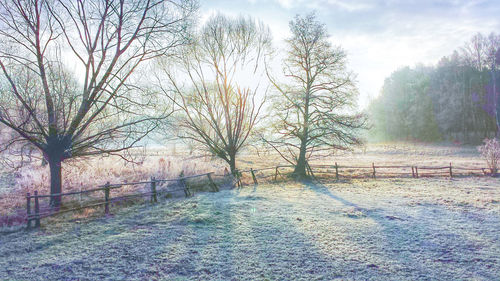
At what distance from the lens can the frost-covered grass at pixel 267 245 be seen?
4.36m

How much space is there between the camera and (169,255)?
16.5 ft

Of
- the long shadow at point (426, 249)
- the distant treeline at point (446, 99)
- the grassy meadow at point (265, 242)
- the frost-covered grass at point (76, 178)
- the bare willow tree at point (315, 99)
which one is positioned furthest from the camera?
the distant treeline at point (446, 99)

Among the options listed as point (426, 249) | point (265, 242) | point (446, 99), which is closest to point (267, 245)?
point (265, 242)

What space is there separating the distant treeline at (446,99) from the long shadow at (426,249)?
25.3 meters

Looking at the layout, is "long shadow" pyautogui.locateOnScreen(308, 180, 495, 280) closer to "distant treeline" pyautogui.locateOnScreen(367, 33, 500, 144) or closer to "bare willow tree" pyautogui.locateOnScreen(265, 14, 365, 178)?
"bare willow tree" pyautogui.locateOnScreen(265, 14, 365, 178)

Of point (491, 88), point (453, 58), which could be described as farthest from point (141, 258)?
point (453, 58)

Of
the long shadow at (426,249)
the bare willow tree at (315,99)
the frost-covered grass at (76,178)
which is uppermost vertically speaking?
the bare willow tree at (315,99)

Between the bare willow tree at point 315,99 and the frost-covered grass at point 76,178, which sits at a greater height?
the bare willow tree at point 315,99

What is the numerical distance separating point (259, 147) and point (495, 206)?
1136 cm

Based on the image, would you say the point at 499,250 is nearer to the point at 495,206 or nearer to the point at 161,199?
the point at 495,206

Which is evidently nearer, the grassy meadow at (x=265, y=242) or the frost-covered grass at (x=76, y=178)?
the grassy meadow at (x=265, y=242)

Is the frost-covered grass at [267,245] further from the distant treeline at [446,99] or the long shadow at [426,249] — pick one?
the distant treeline at [446,99]

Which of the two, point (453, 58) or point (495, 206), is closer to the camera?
point (495, 206)

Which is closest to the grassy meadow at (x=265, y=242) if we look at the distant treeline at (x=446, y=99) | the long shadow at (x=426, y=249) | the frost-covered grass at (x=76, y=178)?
the long shadow at (x=426, y=249)
